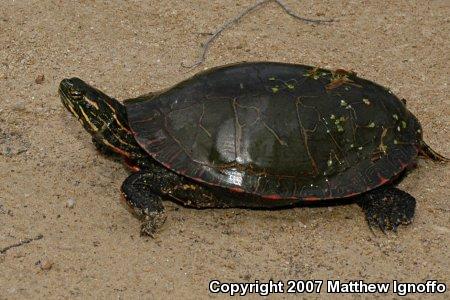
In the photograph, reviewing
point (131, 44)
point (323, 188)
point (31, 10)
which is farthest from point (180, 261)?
point (31, 10)

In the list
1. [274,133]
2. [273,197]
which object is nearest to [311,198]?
[273,197]

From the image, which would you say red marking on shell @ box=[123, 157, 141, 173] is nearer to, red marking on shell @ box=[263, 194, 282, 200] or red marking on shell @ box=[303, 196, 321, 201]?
red marking on shell @ box=[263, 194, 282, 200]

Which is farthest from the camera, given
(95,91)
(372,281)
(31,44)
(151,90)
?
(31,44)

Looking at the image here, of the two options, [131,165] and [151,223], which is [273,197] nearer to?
[151,223]

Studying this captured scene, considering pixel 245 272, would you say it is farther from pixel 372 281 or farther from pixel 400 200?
pixel 400 200

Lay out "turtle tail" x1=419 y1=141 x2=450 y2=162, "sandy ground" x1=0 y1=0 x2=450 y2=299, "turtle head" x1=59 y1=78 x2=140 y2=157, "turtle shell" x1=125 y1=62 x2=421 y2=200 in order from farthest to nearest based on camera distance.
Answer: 1. "turtle tail" x1=419 y1=141 x2=450 y2=162
2. "turtle head" x1=59 y1=78 x2=140 y2=157
3. "turtle shell" x1=125 y1=62 x2=421 y2=200
4. "sandy ground" x1=0 y1=0 x2=450 y2=299

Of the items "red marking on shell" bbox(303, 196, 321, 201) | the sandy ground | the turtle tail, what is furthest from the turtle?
the turtle tail
